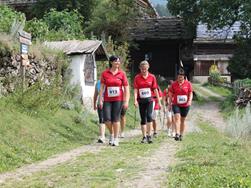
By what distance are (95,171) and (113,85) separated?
3.77m

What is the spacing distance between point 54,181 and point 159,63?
3559 centimetres

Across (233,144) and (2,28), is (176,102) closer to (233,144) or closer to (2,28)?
(233,144)

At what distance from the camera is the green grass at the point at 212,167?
6004 mm

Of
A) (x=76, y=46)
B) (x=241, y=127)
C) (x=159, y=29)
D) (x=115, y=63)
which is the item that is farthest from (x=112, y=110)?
(x=159, y=29)

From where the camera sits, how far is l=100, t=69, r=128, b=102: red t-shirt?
10844 millimetres

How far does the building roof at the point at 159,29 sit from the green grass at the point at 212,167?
2893cm

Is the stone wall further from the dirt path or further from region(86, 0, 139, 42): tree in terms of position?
region(86, 0, 139, 42): tree

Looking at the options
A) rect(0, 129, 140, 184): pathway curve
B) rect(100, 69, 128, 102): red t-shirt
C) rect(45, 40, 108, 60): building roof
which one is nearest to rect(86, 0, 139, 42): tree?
rect(45, 40, 108, 60): building roof

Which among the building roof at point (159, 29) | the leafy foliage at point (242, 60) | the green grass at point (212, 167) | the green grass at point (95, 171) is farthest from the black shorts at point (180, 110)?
the building roof at point (159, 29)

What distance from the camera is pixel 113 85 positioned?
1084cm

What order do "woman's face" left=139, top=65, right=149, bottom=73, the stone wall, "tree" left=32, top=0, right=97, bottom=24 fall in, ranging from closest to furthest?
1. "woman's face" left=139, top=65, right=149, bottom=73
2. the stone wall
3. "tree" left=32, top=0, right=97, bottom=24

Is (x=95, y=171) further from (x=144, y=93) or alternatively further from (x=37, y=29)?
(x=37, y=29)

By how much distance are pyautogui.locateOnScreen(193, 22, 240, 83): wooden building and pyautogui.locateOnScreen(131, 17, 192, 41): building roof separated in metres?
5.47

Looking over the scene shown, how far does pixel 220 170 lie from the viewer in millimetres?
6809
